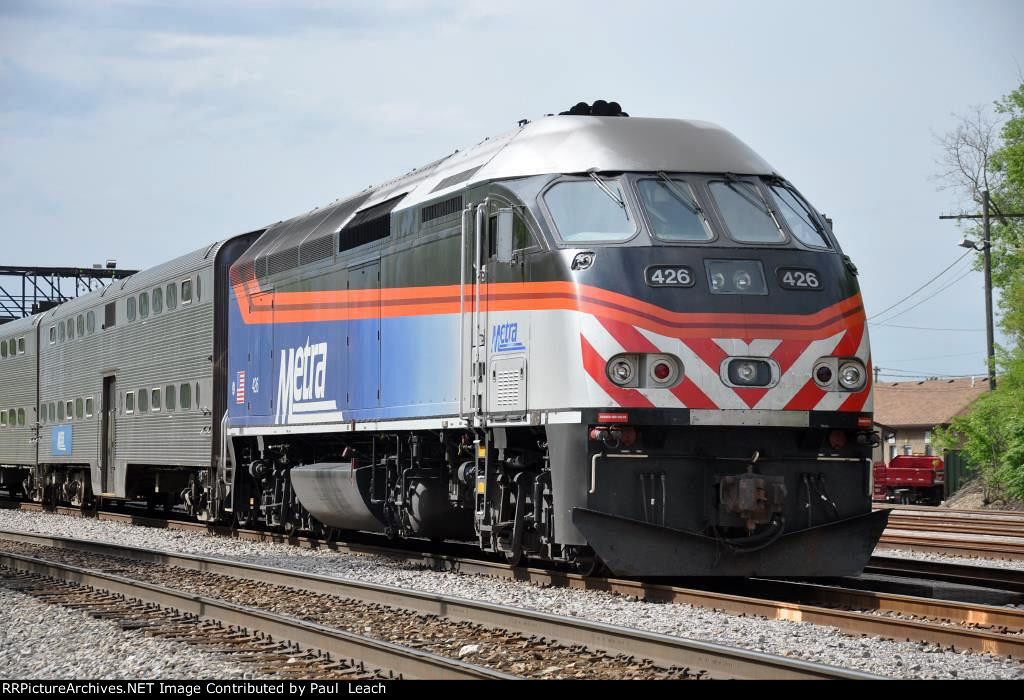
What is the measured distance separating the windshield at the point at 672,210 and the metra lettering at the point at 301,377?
18.6 feet

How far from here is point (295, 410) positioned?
16.2 meters

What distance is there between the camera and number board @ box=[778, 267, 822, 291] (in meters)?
10.7

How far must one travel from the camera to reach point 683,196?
36.6 feet

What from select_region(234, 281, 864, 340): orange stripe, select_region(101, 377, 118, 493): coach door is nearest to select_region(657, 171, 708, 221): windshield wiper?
select_region(234, 281, 864, 340): orange stripe

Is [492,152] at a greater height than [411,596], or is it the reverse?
[492,152]

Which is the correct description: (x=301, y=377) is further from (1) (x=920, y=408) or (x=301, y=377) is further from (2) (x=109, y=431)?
(1) (x=920, y=408)

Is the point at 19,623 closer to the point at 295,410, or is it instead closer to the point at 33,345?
the point at 295,410

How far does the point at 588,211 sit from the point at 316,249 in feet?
18.5

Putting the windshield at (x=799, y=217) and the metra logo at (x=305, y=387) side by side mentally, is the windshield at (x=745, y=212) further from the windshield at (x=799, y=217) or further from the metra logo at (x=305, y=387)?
the metra logo at (x=305, y=387)

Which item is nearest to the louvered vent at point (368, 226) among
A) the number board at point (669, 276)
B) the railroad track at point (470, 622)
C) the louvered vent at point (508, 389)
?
the louvered vent at point (508, 389)

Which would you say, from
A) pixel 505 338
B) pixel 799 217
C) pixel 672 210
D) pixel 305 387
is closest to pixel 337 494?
pixel 305 387

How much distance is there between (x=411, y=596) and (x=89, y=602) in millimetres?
3224

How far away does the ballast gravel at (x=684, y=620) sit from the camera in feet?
24.6
